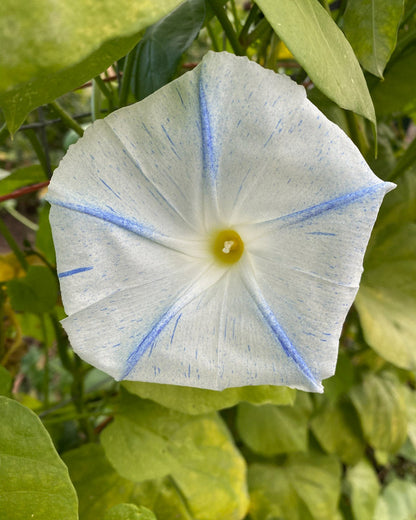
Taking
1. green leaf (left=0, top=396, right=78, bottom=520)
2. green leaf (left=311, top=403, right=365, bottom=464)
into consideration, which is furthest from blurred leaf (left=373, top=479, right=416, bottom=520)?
green leaf (left=0, top=396, right=78, bottom=520)

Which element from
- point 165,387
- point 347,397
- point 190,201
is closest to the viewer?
point 190,201

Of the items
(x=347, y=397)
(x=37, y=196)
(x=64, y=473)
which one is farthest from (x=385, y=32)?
(x=37, y=196)

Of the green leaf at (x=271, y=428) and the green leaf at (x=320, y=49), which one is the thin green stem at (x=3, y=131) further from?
the green leaf at (x=271, y=428)

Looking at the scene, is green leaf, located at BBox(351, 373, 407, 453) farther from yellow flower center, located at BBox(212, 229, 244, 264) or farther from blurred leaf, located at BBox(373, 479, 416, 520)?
yellow flower center, located at BBox(212, 229, 244, 264)

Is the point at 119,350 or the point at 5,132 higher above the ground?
the point at 5,132

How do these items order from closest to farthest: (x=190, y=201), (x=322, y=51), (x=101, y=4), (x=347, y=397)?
(x=101, y=4), (x=322, y=51), (x=190, y=201), (x=347, y=397)

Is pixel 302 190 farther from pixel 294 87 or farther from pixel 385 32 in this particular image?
pixel 385 32
